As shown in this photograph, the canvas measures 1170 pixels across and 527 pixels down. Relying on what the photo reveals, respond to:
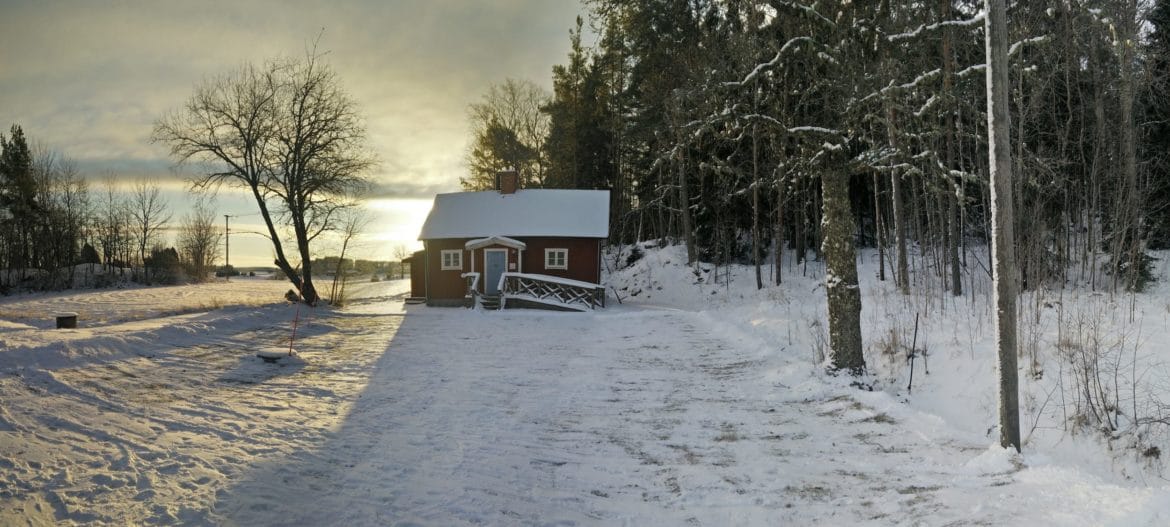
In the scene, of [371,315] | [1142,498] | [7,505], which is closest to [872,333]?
[1142,498]

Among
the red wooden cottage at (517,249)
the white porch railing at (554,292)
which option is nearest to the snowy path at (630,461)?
the white porch railing at (554,292)

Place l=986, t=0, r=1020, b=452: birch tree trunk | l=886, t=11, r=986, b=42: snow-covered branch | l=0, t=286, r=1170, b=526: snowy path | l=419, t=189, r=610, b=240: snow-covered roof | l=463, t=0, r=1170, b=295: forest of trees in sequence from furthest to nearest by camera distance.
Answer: l=419, t=189, r=610, b=240: snow-covered roof, l=463, t=0, r=1170, b=295: forest of trees, l=886, t=11, r=986, b=42: snow-covered branch, l=986, t=0, r=1020, b=452: birch tree trunk, l=0, t=286, r=1170, b=526: snowy path

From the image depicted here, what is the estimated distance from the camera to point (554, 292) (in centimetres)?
2325

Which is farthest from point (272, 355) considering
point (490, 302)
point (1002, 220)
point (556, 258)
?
point (556, 258)

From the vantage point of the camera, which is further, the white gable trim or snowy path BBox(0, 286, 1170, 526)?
the white gable trim

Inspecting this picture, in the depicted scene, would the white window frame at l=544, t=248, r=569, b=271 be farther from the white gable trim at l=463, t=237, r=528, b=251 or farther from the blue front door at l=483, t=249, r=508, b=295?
the blue front door at l=483, t=249, r=508, b=295

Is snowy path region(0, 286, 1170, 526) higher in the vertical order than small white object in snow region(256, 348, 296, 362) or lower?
lower

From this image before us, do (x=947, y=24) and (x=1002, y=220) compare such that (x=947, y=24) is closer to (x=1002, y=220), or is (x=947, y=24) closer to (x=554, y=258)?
(x=1002, y=220)

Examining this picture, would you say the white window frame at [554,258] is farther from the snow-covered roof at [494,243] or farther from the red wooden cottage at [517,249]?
the snow-covered roof at [494,243]

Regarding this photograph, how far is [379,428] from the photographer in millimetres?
6984

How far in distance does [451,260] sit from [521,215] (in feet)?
12.4

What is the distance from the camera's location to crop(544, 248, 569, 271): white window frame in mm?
25766

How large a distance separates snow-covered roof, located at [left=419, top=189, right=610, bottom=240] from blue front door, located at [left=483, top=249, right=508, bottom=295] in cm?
82

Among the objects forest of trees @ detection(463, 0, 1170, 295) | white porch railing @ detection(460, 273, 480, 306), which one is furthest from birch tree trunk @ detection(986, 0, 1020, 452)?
white porch railing @ detection(460, 273, 480, 306)
